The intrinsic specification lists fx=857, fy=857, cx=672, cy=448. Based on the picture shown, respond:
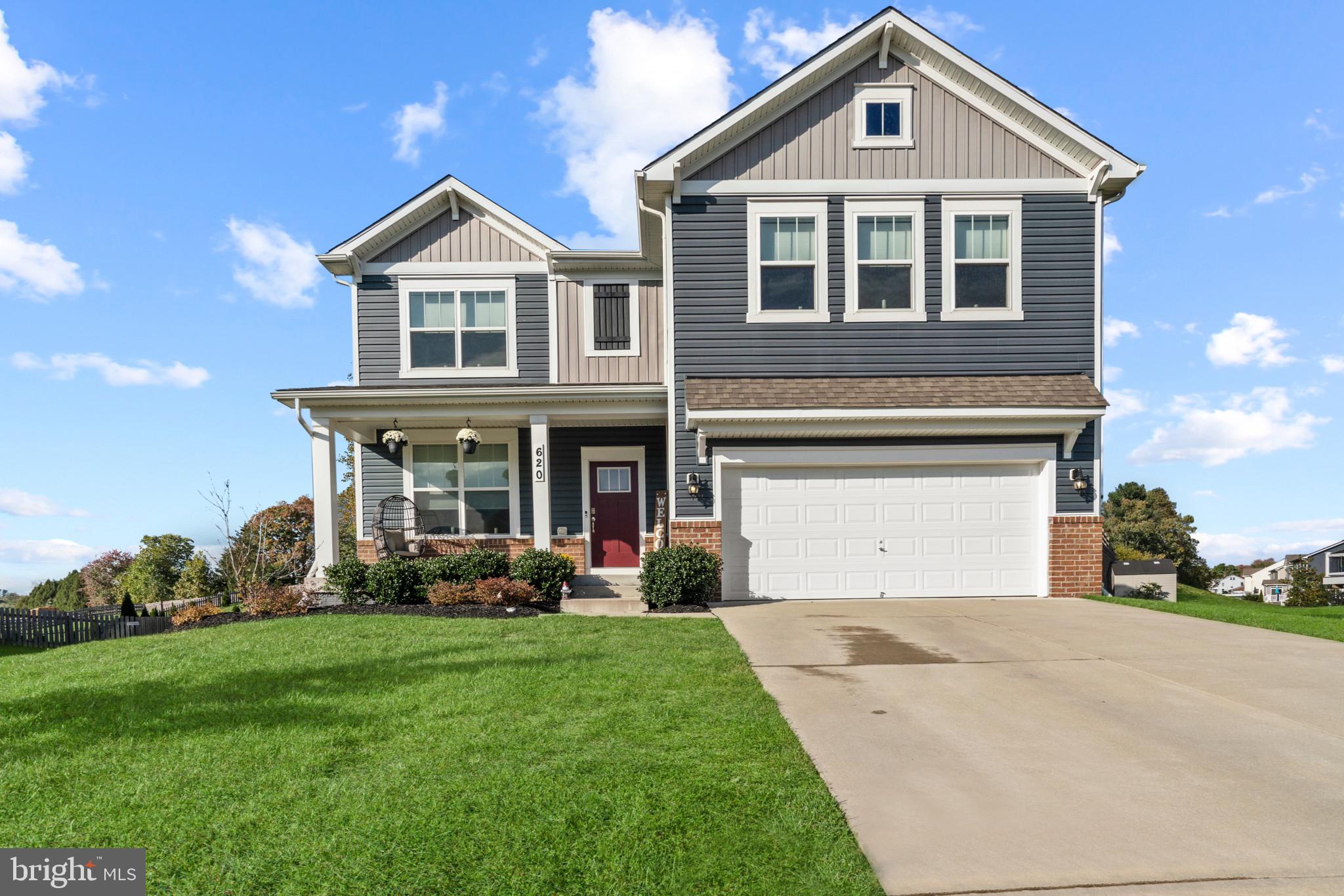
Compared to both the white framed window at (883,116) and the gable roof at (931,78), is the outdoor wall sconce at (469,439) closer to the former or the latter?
the gable roof at (931,78)

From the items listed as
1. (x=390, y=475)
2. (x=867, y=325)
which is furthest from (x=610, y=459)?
(x=867, y=325)

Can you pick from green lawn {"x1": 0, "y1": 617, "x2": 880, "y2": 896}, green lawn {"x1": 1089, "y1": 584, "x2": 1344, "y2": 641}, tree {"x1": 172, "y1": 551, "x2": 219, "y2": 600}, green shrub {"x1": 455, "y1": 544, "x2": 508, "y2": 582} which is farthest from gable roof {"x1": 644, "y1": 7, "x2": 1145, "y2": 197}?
tree {"x1": 172, "y1": 551, "x2": 219, "y2": 600}

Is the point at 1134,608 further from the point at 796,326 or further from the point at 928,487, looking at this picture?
the point at 796,326

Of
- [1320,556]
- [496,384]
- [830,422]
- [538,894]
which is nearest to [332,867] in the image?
[538,894]

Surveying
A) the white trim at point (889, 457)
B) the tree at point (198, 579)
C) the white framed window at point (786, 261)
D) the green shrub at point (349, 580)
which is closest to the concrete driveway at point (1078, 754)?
the white trim at point (889, 457)

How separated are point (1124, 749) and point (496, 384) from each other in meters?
12.4

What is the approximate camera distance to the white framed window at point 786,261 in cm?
→ 1309

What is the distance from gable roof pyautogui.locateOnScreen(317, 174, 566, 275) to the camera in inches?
610

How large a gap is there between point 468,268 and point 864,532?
873cm

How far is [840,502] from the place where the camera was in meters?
13.0

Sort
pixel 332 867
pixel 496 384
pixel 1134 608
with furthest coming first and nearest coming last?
1. pixel 496 384
2. pixel 1134 608
3. pixel 332 867

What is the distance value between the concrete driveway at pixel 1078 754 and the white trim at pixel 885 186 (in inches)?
275

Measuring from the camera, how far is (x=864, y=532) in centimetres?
1297

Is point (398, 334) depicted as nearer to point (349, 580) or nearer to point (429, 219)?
point (429, 219)
